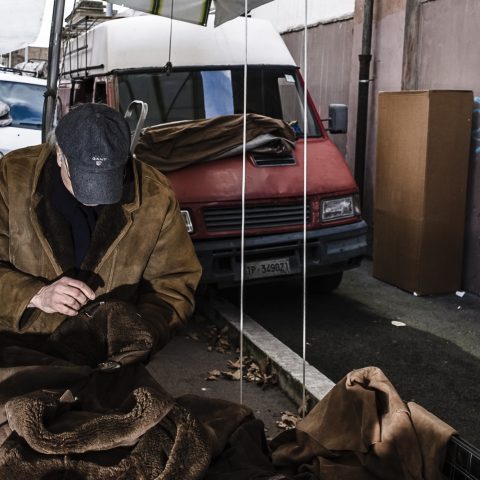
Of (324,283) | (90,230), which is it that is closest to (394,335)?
(324,283)

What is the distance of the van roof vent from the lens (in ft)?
24.2

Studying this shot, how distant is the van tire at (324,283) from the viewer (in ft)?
27.9

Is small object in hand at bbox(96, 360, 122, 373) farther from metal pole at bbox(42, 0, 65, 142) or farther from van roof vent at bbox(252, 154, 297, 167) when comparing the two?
van roof vent at bbox(252, 154, 297, 167)

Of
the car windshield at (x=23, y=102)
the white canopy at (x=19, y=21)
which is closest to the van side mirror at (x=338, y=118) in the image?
the white canopy at (x=19, y=21)

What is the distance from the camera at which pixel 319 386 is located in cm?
546

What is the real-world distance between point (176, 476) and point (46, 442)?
1.19 feet

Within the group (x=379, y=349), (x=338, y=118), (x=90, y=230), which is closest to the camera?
(x=90, y=230)

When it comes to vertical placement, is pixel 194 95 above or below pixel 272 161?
above

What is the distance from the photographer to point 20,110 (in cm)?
1293

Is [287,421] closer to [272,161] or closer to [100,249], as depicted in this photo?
[100,249]

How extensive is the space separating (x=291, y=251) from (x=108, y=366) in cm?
487

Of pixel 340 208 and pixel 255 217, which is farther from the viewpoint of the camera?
pixel 340 208

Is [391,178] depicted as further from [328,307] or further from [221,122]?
[221,122]

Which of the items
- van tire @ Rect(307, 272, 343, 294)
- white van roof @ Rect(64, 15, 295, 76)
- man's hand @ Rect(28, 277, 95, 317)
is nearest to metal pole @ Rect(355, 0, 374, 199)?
white van roof @ Rect(64, 15, 295, 76)
